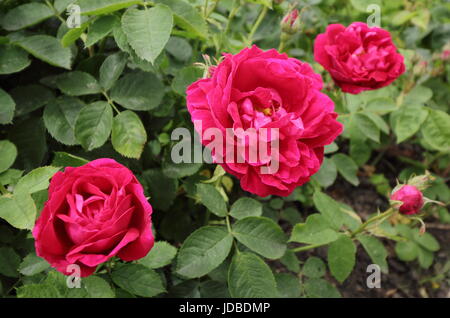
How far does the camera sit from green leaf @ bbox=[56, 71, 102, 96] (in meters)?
0.99

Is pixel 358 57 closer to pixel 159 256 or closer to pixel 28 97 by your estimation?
pixel 159 256

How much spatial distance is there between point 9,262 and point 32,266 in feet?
0.37

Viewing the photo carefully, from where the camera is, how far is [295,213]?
145 centimetres

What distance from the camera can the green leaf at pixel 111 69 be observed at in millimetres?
972

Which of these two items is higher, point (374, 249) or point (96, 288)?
point (96, 288)

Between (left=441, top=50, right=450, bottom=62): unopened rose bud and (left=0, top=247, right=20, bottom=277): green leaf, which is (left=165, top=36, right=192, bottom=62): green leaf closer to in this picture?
(left=0, top=247, right=20, bottom=277): green leaf

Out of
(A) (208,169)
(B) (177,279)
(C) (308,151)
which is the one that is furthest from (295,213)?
(C) (308,151)

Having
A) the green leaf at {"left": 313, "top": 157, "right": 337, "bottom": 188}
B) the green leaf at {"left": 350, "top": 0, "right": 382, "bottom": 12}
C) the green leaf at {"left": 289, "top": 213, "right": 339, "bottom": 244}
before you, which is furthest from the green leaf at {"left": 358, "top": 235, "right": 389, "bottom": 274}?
the green leaf at {"left": 350, "top": 0, "right": 382, "bottom": 12}

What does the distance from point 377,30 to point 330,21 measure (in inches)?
21.4

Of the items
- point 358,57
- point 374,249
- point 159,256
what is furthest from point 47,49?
point 374,249

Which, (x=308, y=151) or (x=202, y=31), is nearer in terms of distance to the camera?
(x=308, y=151)

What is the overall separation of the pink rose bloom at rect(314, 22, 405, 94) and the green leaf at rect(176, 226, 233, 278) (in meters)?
0.50

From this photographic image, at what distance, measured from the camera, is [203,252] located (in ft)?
3.06

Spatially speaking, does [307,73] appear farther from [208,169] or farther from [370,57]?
[208,169]
